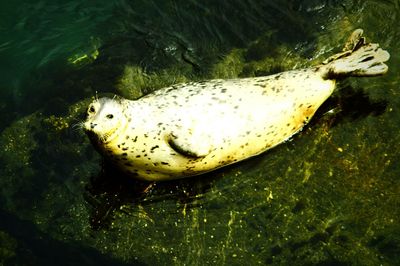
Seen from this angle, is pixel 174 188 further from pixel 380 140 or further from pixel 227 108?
pixel 380 140

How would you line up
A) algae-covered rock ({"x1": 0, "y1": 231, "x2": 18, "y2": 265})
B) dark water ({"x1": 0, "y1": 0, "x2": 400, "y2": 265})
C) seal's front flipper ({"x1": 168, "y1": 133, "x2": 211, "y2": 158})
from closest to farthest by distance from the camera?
seal's front flipper ({"x1": 168, "y1": 133, "x2": 211, "y2": 158}) → dark water ({"x1": 0, "y1": 0, "x2": 400, "y2": 265}) → algae-covered rock ({"x1": 0, "y1": 231, "x2": 18, "y2": 265})

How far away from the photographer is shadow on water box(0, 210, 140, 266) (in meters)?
3.78

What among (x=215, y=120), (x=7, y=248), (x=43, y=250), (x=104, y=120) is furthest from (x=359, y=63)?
(x=7, y=248)

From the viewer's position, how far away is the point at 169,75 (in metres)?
4.59

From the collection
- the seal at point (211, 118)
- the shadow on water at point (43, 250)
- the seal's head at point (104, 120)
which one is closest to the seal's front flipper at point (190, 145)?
the seal at point (211, 118)

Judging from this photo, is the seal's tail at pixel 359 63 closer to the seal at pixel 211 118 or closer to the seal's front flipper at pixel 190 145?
the seal at pixel 211 118

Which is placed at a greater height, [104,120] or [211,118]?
[104,120]

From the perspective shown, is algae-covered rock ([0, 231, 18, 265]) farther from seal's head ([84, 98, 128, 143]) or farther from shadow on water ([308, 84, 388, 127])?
shadow on water ([308, 84, 388, 127])

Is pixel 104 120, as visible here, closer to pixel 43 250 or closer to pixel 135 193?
pixel 135 193

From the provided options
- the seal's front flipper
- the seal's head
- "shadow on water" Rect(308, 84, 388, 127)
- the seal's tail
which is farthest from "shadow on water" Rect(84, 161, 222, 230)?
the seal's tail

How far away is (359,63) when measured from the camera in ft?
12.5

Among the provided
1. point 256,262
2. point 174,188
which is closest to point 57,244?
point 174,188

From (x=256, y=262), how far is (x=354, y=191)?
0.88m

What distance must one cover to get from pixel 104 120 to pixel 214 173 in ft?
3.40
